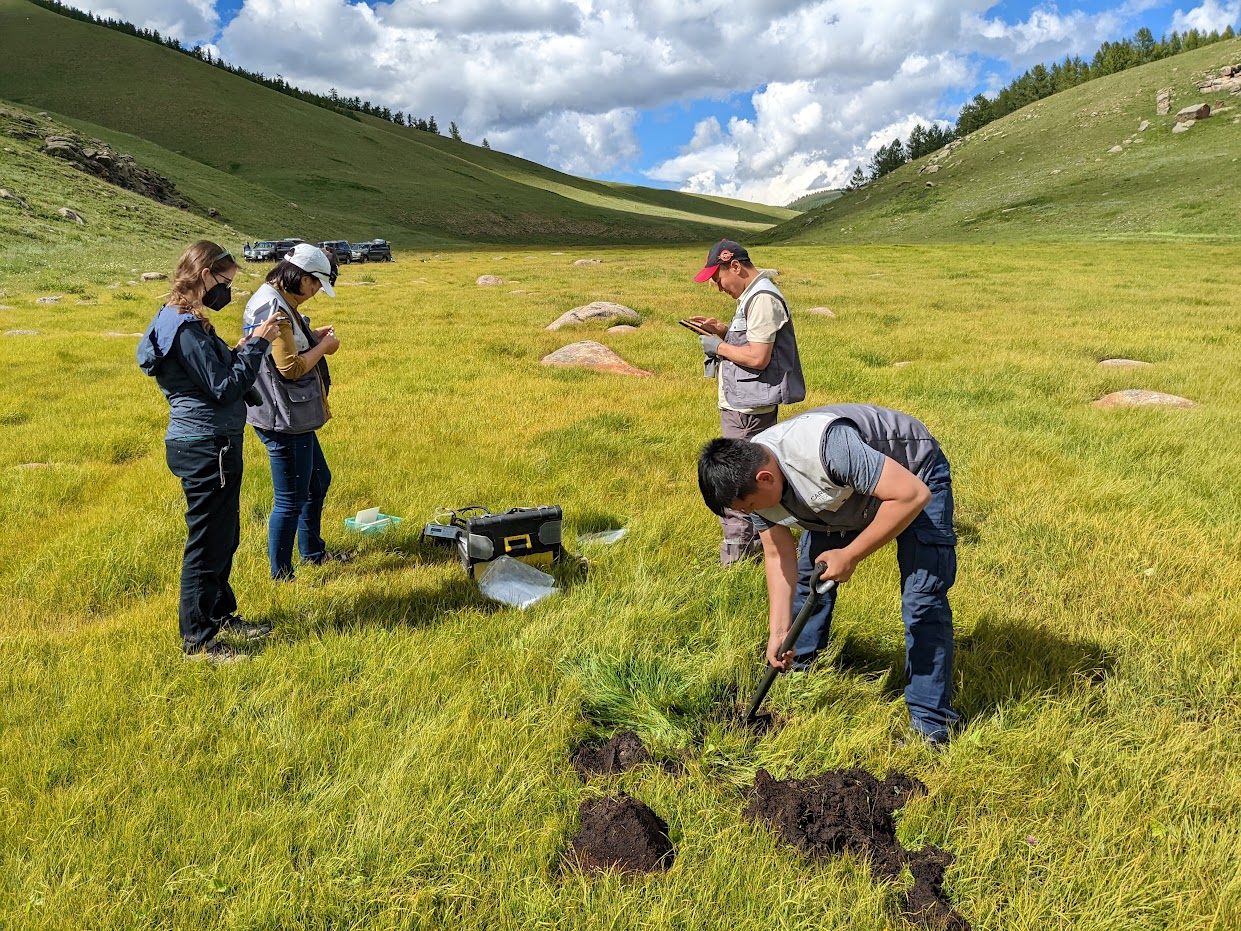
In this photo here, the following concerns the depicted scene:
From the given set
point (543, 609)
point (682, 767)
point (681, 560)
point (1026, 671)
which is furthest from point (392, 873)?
point (1026, 671)

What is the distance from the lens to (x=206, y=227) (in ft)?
138

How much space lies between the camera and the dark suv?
44.4 metres

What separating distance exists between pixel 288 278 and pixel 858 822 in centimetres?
476

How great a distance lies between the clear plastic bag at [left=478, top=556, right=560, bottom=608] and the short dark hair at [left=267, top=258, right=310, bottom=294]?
240 cm

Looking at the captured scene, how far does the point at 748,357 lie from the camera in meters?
4.91

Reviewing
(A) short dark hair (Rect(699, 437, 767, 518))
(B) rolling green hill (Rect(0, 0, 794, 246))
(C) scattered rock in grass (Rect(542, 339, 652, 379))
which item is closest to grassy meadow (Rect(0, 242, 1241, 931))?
(A) short dark hair (Rect(699, 437, 767, 518))

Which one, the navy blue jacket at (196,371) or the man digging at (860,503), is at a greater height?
the navy blue jacket at (196,371)

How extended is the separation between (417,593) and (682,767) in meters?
2.45

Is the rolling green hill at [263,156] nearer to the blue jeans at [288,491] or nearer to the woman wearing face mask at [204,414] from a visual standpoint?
the blue jeans at [288,491]

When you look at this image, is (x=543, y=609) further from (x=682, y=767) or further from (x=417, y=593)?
(x=682, y=767)

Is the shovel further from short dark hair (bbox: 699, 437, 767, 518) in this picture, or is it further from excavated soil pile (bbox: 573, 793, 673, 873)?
excavated soil pile (bbox: 573, 793, 673, 873)

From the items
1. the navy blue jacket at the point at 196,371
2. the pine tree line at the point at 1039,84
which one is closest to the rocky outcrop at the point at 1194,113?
the pine tree line at the point at 1039,84

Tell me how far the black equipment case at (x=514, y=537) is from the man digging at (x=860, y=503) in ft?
7.29

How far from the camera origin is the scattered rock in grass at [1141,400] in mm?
9508
